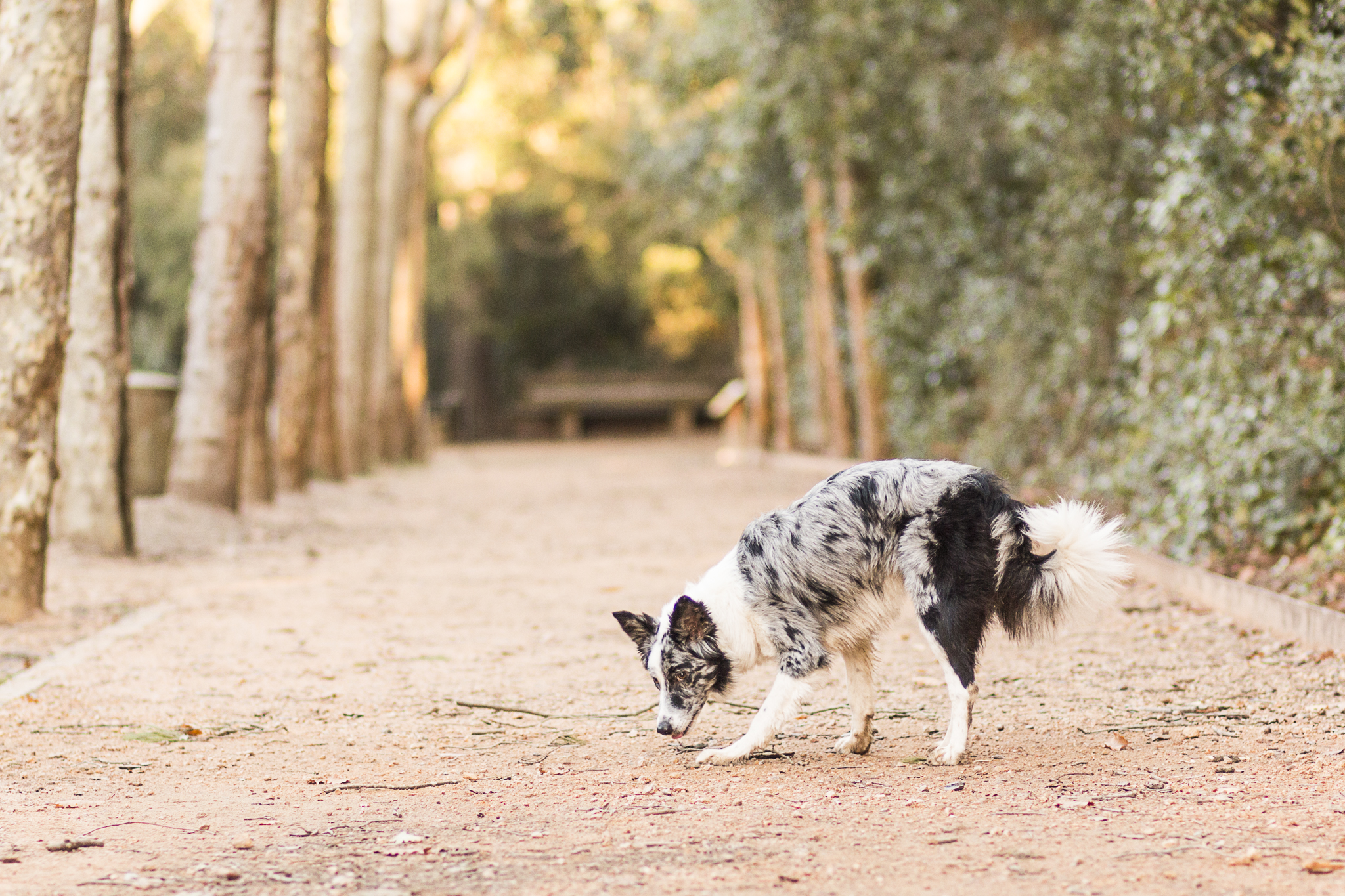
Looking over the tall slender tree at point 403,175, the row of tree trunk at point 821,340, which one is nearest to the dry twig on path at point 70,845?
the row of tree trunk at point 821,340

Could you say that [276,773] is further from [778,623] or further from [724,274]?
[724,274]

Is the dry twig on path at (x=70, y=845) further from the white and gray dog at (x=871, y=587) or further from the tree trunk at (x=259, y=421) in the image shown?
the tree trunk at (x=259, y=421)

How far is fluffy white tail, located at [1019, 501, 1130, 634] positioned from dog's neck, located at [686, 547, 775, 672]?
96 centimetres

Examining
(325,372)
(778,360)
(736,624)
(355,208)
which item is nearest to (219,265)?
(325,372)

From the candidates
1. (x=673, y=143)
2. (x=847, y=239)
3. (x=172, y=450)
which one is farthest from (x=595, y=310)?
(x=172, y=450)

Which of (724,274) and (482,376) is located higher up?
(724,274)

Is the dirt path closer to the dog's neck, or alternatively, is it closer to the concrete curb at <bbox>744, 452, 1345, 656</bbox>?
the concrete curb at <bbox>744, 452, 1345, 656</bbox>

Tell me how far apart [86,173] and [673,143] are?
1564 cm

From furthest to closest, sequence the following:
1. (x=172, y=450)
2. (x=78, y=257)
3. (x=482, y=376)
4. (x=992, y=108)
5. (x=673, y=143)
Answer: (x=482, y=376) → (x=673, y=143) → (x=992, y=108) → (x=172, y=450) → (x=78, y=257)

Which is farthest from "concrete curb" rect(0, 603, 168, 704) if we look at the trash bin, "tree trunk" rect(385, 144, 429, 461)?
"tree trunk" rect(385, 144, 429, 461)

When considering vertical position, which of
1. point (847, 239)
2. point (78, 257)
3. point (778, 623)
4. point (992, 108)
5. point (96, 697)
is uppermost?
point (992, 108)

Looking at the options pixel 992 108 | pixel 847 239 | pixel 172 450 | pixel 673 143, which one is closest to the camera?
pixel 172 450

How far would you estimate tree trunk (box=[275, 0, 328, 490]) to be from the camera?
15.5 metres

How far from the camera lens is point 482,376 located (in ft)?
137
